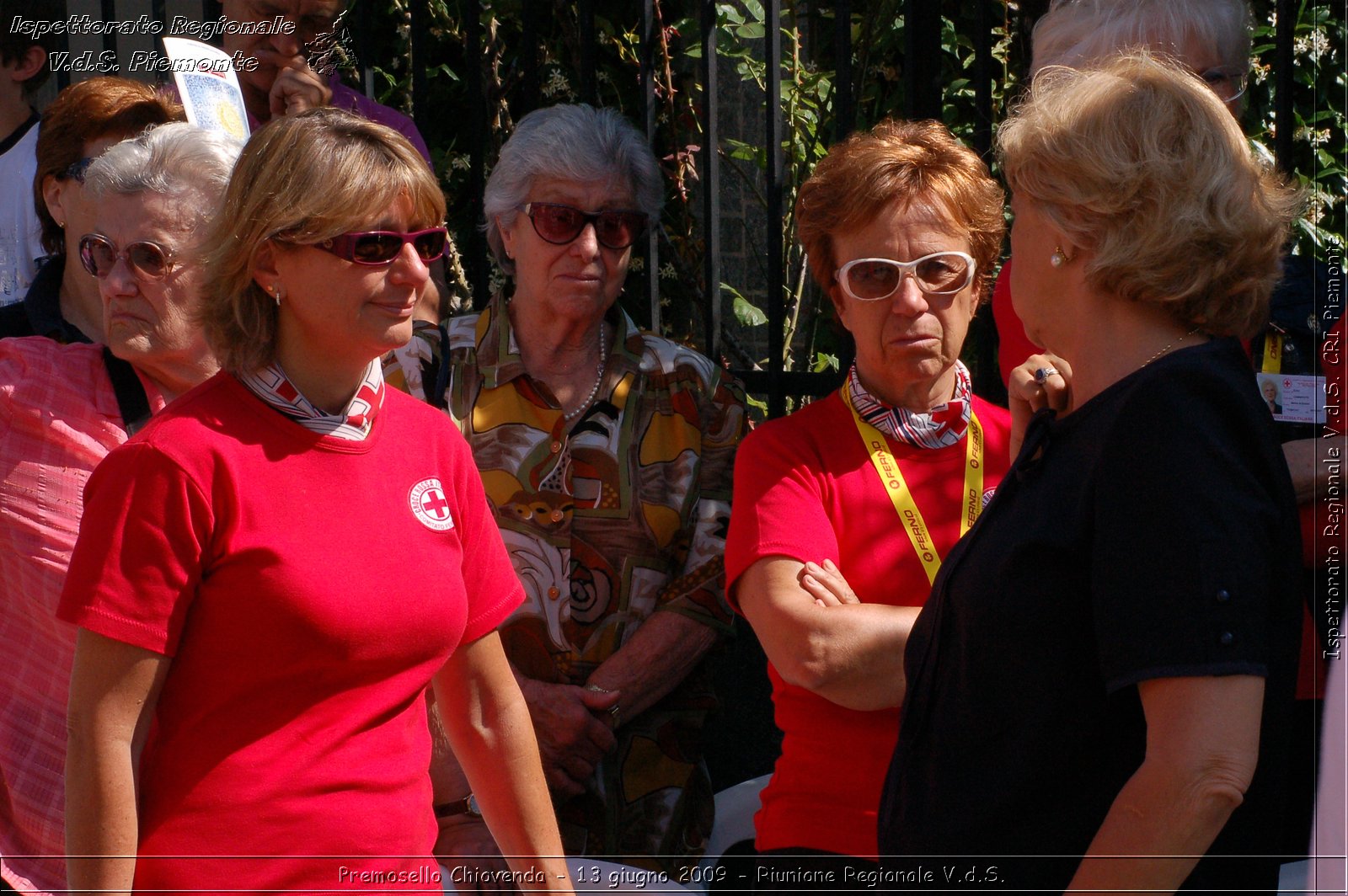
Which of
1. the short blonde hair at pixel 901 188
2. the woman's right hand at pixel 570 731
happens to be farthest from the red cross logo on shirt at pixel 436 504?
the short blonde hair at pixel 901 188

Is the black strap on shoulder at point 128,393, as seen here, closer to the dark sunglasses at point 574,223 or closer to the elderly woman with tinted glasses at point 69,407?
the elderly woman with tinted glasses at point 69,407

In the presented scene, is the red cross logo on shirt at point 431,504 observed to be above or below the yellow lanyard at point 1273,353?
below

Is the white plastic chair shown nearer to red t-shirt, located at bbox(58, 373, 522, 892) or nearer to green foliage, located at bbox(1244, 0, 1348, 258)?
red t-shirt, located at bbox(58, 373, 522, 892)

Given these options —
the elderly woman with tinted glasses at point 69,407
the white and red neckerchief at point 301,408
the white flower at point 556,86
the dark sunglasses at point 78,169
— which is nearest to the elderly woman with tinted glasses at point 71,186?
the dark sunglasses at point 78,169

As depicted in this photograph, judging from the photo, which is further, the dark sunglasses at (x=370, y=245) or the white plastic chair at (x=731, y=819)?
the white plastic chair at (x=731, y=819)

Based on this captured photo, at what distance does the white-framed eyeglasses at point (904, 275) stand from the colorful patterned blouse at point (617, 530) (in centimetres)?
60

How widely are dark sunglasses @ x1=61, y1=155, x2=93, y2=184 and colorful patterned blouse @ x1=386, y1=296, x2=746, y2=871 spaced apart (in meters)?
0.77

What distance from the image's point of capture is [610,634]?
2922 mm

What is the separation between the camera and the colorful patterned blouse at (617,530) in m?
2.89

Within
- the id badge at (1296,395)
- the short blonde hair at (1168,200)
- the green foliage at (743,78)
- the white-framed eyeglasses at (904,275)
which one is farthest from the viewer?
the green foliage at (743,78)

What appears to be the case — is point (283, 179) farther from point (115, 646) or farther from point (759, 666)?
point (759, 666)

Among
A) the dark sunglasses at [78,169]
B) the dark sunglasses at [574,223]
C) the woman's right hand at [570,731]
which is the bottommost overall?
the woman's right hand at [570,731]

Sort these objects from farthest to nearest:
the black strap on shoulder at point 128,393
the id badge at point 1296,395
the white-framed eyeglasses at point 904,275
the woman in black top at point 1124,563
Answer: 1. the white-framed eyeglasses at point 904,275
2. the black strap on shoulder at point 128,393
3. the id badge at point 1296,395
4. the woman in black top at point 1124,563

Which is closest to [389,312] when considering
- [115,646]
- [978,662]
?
[115,646]
